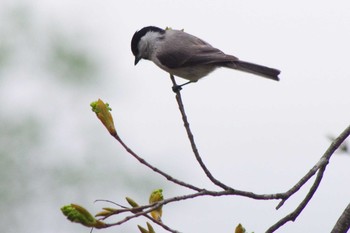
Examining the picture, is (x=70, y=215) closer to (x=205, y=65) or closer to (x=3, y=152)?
(x=205, y=65)

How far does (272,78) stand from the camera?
452cm

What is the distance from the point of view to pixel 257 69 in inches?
187

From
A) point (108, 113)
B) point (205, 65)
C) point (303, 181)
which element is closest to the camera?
point (108, 113)

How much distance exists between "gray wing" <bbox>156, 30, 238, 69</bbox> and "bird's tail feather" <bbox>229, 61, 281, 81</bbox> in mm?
322

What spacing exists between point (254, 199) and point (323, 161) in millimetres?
728

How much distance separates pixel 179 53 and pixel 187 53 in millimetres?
85

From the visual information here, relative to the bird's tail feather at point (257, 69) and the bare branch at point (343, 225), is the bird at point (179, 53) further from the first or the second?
the bare branch at point (343, 225)

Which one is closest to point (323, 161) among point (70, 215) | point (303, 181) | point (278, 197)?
point (303, 181)

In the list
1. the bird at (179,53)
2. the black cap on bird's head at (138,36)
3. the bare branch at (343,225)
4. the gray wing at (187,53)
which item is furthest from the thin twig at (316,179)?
the black cap on bird's head at (138,36)

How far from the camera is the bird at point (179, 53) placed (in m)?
5.79

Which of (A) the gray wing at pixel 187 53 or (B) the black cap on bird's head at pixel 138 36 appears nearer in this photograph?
(A) the gray wing at pixel 187 53

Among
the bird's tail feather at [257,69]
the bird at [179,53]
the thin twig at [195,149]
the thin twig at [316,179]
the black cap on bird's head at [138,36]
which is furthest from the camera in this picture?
the black cap on bird's head at [138,36]

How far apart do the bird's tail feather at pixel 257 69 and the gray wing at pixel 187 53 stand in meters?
0.32

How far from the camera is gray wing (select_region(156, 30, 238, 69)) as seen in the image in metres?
5.81
